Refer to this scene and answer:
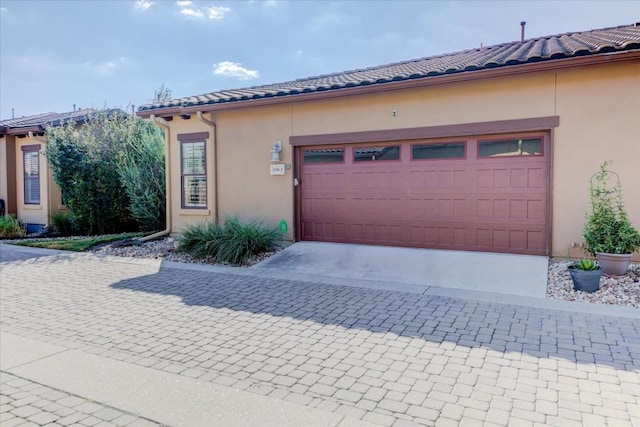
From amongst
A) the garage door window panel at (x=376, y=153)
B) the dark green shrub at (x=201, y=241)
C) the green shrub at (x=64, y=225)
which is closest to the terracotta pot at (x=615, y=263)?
the garage door window panel at (x=376, y=153)

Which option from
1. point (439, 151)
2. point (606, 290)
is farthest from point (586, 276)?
point (439, 151)

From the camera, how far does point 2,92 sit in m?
23.3

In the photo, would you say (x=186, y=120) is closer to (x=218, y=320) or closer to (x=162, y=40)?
(x=162, y=40)

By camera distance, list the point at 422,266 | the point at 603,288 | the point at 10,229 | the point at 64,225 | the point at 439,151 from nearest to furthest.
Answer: the point at 603,288 < the point at 422,266 < the point at 439,151 < the point at 10,229 < the point at 64,225

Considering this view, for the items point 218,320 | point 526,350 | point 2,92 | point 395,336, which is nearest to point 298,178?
point 218,320

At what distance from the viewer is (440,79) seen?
816 cm

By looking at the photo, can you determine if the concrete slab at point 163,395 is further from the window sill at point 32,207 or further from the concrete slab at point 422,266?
the window sill at point 32,207

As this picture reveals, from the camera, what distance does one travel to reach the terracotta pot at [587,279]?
20.4 ft

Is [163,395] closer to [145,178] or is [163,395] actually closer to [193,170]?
[193,170]

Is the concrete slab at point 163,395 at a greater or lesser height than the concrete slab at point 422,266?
lesser

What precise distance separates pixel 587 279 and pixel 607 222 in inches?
48.7

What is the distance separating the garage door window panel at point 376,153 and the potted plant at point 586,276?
4.07 meters

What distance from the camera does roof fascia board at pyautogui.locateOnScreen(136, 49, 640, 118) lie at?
7.01 metres

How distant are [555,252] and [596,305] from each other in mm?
2233
